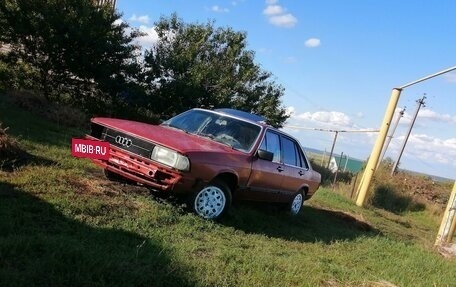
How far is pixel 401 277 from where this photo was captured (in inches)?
268

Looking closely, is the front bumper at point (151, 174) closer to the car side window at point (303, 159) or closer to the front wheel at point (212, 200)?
the front wheel at point (212, 200)

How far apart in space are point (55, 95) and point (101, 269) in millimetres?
12862

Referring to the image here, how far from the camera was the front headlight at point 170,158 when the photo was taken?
260 inches

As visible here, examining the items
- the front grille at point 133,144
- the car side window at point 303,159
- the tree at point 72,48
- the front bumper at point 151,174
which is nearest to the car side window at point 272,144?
the car side window at point 303,159

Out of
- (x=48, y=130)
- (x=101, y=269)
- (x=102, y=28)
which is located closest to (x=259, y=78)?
(x=102, y=28)

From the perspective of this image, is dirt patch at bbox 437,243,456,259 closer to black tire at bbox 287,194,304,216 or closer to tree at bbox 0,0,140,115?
black tire at bbox 287,194,304,216

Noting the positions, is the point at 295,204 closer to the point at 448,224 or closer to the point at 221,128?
the point at 221,128

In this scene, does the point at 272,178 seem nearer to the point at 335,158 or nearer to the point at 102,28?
the point at 102,28

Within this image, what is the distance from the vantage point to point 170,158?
21.9 feet

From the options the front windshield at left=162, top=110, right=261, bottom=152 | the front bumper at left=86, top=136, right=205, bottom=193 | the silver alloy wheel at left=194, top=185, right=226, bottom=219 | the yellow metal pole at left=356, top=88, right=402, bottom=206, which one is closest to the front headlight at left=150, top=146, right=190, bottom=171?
the front bumper at left=86, top=136, right=205, bottom=193

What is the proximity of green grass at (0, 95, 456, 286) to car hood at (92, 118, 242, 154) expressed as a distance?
83 centimetres

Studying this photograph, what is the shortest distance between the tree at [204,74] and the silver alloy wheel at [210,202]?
1137cm

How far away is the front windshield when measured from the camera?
799cm

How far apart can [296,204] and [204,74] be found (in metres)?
10.0
